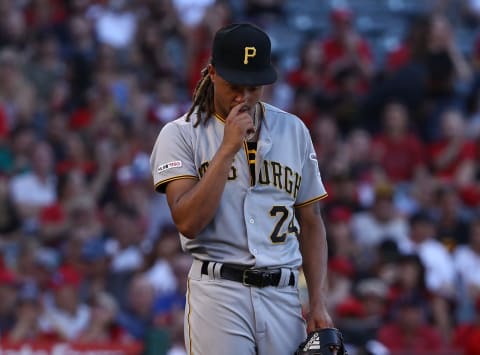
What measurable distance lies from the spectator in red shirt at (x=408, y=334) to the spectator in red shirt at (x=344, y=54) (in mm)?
4140

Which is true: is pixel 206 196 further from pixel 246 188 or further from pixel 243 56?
pixel 243 56

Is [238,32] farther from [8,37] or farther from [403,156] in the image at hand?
[8,37]

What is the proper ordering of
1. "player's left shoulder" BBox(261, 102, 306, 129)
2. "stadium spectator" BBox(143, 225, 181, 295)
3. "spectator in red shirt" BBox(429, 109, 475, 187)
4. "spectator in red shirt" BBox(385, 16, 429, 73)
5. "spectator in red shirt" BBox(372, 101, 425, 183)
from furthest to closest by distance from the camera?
1. "spectator in red shirt" BBox(385, 16, 429, 73)
2. "spectator in red shirt" BBox(372, 101, 425, 183)
3. "spectator in red shirt" BBox(429, 109, 475, 187)
4. "stadium spectator" BBox(143, 225, 181, 295)
5. "player's left shoulder" BBox(261, 102, 306, 129)

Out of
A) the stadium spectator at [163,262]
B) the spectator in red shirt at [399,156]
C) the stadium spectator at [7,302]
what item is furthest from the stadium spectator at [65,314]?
the spectator in red shirt at [399,156]

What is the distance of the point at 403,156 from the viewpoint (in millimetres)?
11711

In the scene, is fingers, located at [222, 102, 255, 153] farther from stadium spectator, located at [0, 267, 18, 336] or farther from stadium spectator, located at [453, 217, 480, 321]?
stadium spectator, located at [453, 217, 480, 321]

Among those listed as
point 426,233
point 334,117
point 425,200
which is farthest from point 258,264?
point 334,117

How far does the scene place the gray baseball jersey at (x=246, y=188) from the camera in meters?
4.53

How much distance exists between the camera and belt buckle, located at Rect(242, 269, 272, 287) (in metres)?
4.51

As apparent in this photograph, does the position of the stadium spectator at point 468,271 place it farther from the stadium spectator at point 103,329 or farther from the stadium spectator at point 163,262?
the stadium spectator at point 103,329

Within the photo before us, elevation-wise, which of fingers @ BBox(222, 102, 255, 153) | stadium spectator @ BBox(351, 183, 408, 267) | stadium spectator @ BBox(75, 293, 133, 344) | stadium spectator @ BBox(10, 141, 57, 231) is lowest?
stadium spectator @ BBox(75, 293, 133, 344)

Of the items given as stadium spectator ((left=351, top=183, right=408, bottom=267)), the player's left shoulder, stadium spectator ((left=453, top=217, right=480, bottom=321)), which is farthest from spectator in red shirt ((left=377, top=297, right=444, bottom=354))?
the player's left shoulder

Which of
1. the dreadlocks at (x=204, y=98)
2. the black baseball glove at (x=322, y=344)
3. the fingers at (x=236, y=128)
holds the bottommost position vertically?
the black baseball glove at (x=322, y=344)

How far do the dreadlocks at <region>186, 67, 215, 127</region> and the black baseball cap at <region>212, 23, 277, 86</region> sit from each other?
188 mm
